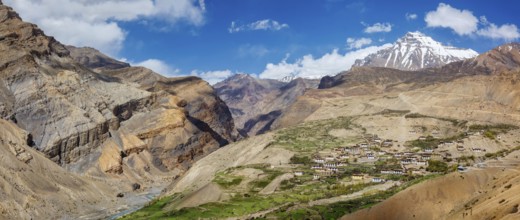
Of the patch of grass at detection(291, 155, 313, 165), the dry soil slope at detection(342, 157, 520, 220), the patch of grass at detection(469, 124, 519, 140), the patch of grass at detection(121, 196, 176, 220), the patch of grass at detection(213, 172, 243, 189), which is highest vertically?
the patch of grass at detection(469, 124, 519, 140)

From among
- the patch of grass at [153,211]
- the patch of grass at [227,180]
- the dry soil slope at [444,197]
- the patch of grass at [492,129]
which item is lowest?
the patch of grass at [153,211]

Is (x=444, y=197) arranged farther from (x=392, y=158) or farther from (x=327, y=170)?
(x=392, y=158)

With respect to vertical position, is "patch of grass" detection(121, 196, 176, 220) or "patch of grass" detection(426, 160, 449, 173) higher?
"patch of grass" detection(426, 160, 449, 173)

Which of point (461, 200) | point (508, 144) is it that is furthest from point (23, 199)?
point (508, 144)

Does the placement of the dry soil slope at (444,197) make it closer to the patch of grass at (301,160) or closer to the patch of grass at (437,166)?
the patch of grass at (437,166)

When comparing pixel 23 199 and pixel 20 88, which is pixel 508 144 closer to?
pixel 23 199

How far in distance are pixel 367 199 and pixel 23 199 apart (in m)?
83.1

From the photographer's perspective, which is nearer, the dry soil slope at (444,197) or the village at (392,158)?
the dry soil slope at (444,197)

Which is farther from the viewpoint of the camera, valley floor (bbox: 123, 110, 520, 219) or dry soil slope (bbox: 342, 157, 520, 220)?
valley floor (bbox: 123, 110, 520, 219)

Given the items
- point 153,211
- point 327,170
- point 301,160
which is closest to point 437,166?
point 327,170

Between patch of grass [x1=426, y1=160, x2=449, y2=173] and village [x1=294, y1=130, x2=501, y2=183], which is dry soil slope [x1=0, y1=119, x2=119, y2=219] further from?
patch of grass [x1=426, y1=160, x2=449, y2=173]

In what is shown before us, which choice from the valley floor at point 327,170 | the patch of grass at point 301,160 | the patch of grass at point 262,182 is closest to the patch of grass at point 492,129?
the valley floor at point 327,170

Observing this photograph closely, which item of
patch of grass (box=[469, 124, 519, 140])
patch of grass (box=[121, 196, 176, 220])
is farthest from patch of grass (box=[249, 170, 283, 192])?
patch of grass (box=[469, 124, 519, 140])

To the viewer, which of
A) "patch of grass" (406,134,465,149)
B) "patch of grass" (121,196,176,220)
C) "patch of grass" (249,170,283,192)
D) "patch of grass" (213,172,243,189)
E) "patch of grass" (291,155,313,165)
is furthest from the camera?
"patch of grass" (406,134,465,149)
